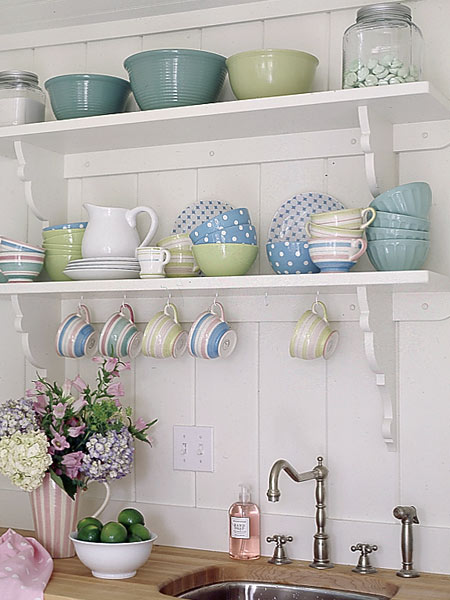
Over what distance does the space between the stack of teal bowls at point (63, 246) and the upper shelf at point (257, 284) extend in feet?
0.22

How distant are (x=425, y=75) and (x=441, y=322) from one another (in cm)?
53

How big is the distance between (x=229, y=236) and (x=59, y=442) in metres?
0.59

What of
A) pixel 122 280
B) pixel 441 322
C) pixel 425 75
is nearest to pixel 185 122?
pixel 122 280

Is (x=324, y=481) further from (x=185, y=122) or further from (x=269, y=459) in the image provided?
(x=185, y=122)

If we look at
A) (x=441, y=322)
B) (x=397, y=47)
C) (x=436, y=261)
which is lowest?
(x=441, y=322)

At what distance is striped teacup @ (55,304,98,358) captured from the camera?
2.12m

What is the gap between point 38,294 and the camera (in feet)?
7.00

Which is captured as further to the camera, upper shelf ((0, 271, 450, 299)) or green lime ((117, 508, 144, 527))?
green lime ((117, 508, 144, 527))

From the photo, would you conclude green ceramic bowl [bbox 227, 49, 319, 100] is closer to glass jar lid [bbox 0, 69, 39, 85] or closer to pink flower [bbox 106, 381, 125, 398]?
glass jar lid [bbox 0, 69, 39, 85]

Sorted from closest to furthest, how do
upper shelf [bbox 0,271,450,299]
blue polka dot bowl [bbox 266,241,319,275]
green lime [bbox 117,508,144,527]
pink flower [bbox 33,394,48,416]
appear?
upper shelf [bbox 0,271,450,299], blue polka dot bowl [bbox 266,241,319,275], green lime [bbox 117,508,144,527], pink flower [bbox 33,394,48,416]

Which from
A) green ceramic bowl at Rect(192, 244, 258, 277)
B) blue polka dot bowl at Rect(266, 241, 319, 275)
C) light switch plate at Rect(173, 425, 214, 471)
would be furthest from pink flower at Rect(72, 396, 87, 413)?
blue polka dot bowl at Rect(266, 241, 319, 275)

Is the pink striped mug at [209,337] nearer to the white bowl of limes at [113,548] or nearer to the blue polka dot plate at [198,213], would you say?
the blue polka dot plate at [198,213]

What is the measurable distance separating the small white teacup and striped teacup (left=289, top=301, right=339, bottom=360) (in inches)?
12.3

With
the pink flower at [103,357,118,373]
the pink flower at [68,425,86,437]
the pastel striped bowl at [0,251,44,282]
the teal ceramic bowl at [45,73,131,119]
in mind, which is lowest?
the pink flower at [68,425,86,437]
